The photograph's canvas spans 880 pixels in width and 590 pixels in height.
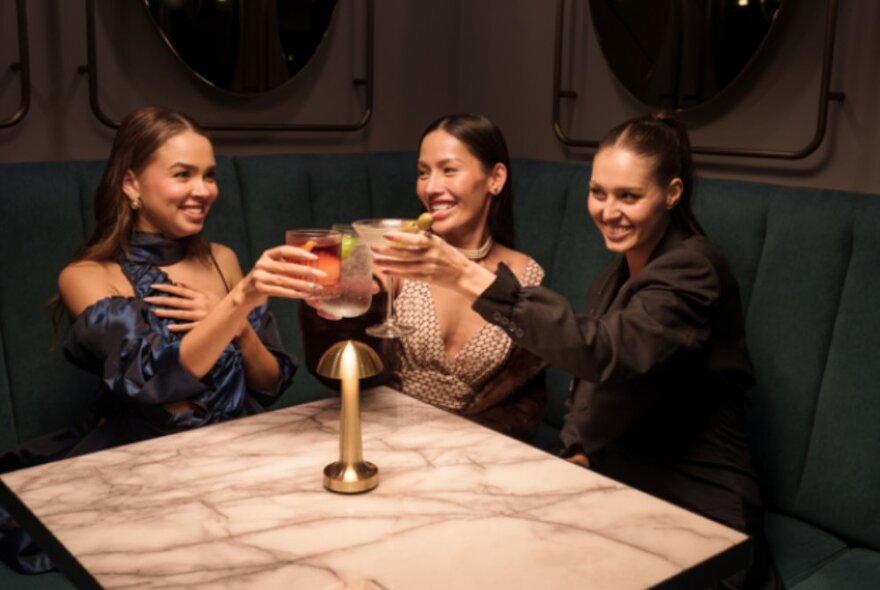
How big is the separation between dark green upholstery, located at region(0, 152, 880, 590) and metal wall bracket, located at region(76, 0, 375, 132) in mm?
305

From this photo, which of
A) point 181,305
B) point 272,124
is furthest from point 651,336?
point 272,124

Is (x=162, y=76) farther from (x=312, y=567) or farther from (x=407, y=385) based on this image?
(x=312, y=567)

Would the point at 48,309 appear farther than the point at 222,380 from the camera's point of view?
Yes

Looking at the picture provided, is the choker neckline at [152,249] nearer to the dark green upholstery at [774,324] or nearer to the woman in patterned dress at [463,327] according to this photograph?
the dark green upholstery at [774,324]

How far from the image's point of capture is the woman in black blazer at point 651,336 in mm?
1623

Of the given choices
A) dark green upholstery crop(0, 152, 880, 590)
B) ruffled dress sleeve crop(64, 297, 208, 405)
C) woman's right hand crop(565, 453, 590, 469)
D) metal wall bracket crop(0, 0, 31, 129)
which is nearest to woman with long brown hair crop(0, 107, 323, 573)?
ruffled dress sleeve crop(64, 297, 208, 405)

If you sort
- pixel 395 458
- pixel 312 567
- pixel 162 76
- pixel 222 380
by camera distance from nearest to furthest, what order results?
pixel 312 567 → pixel 395 458 → pixel 222 380 → pixel 162 76

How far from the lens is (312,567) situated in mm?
1114

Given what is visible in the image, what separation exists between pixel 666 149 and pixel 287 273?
86 cm

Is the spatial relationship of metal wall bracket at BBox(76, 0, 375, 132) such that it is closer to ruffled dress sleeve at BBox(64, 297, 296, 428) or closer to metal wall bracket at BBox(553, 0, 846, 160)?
A: metal wall bracket at BBox(553, 0, 846, 160)

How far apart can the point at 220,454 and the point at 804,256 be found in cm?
136

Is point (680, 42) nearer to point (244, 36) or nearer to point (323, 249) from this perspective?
point (244, 36)

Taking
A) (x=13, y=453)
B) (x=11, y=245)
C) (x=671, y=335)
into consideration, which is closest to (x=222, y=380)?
(x=13, y=453)

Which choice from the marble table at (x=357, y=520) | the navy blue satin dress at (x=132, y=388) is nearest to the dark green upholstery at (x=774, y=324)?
the navy blue satin dress at (x=132, y=388)
